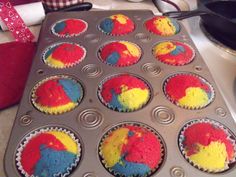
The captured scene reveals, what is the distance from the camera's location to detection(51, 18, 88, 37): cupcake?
682mm

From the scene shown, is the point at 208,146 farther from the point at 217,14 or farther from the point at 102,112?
the point at 217,14

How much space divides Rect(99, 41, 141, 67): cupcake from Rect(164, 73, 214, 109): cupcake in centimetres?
10

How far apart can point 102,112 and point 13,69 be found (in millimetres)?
282

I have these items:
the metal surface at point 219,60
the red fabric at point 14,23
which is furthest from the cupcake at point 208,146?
the red fabric at point 14,23

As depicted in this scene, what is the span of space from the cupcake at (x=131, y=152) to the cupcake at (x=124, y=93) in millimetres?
55

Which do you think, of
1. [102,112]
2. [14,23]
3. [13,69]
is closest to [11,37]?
[14,23]

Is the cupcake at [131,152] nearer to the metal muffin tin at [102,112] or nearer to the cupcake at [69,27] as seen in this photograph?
the metal muffin tin at [102,112]

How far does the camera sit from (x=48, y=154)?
44 cm

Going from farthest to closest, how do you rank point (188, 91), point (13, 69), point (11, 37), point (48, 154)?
point (11, 37) → point (13, 69) → point (188, 91) → point (48, 154)

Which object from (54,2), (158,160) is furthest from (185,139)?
(54,2)

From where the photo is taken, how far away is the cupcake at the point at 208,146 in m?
0.45

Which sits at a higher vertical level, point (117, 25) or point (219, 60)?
point (117, 25)

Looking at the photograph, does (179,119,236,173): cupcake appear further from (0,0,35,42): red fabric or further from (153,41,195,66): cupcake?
(0,0,35,42): red fabric

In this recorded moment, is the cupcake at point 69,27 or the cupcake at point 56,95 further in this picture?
the cupcake at point 69,27
